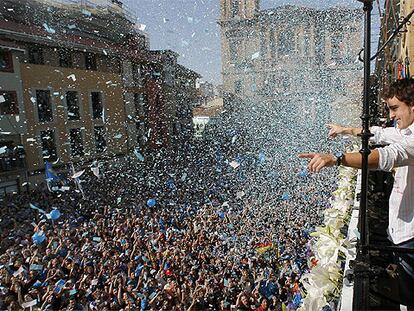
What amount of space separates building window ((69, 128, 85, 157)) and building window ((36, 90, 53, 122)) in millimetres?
1752

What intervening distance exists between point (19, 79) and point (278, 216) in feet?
43.2

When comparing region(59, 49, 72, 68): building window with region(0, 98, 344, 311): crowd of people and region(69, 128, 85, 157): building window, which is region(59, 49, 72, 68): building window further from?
region(0, 98, 344, 311): crowd of people

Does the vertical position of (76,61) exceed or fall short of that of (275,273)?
it exceeds it

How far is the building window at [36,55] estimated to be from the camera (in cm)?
1810

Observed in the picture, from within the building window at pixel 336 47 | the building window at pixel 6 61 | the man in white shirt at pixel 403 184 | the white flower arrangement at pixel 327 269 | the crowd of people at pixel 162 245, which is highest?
the building window at pixel 336 47

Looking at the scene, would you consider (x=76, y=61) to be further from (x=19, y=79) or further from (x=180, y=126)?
(x=180, y=126)

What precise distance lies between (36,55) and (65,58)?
1.96m

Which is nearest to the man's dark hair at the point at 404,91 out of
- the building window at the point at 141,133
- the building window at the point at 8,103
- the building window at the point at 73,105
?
the building window at the point at 8,103

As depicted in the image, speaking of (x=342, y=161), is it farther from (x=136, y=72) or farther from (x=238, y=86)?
(x=238, y=86)

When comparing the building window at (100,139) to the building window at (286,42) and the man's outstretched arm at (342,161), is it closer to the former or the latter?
the man's outstretched arm at (342,161)

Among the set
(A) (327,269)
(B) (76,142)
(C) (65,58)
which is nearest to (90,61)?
(C) (65,58)

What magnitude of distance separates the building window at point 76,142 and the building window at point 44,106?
→ 175 centimetres

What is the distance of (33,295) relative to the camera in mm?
5586

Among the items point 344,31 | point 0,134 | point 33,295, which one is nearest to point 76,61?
point 0,134
